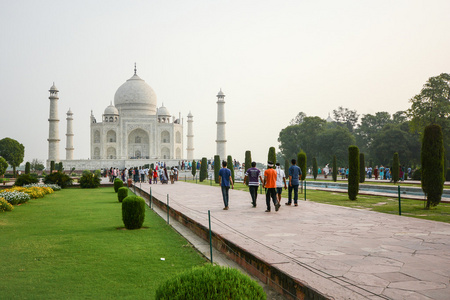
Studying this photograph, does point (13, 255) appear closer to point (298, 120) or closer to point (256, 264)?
point (256, 264)

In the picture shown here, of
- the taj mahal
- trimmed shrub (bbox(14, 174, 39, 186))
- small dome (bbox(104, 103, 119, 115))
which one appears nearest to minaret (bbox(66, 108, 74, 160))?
the taj mahal

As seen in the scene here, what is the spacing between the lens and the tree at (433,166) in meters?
8.87

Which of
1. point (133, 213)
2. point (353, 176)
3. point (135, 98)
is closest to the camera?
point (133, 213)

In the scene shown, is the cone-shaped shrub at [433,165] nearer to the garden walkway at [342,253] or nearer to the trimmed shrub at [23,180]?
the garden walkway at [342,253]

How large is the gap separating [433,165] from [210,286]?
8.51m

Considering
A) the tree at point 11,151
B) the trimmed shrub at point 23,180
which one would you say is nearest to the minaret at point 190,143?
the tree at point 11,151

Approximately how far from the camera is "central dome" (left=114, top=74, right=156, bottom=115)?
164 ft

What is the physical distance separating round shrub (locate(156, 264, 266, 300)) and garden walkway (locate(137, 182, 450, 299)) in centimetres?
76

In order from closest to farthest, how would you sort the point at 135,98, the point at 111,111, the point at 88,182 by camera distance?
the point at 88,182 < the point at 111,111 < the point at 135,98

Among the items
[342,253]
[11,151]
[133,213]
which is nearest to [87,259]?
[133,213]

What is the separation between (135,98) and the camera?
165ft

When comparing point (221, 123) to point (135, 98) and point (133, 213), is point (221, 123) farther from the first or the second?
point (133, 213)

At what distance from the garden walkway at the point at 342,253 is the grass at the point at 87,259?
2.53 ft

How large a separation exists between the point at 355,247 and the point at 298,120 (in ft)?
167
